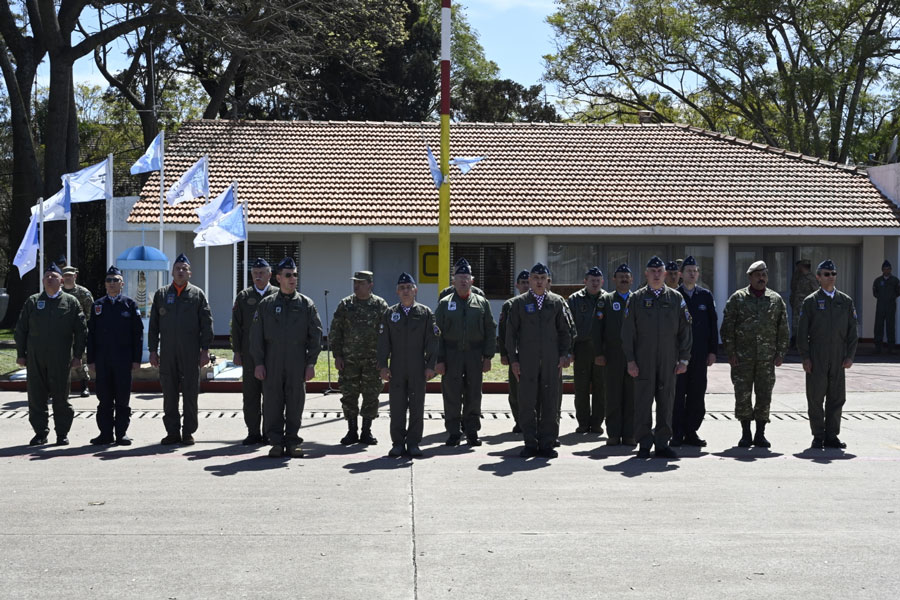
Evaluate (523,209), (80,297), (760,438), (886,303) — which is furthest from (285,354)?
(886,303)

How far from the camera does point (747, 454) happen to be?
10672 millimetres

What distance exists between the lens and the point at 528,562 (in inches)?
257

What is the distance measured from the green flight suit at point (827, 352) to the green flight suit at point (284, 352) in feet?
17.2

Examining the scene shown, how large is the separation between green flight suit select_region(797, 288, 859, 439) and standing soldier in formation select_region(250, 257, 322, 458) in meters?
5.23

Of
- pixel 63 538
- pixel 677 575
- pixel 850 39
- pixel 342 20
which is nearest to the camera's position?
pixel 677 575

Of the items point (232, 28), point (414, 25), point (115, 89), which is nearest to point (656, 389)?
point (232, 28)

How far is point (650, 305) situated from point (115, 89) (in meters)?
35.0

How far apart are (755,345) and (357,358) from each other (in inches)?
168

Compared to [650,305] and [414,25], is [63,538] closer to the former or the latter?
[650,305]

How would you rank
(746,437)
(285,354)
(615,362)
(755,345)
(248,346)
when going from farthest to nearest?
(615,362), (248,346), (746,437), (755,345), (285,354)

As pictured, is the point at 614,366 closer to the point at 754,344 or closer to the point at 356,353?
the point at 754,344

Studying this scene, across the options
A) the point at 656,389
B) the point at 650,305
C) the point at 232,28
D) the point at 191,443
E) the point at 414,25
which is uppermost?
the point at 414,25

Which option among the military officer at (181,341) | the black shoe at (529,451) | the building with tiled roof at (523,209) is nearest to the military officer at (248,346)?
the military officer at (181,341)

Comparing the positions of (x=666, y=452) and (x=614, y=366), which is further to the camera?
(x=614, y=366)
